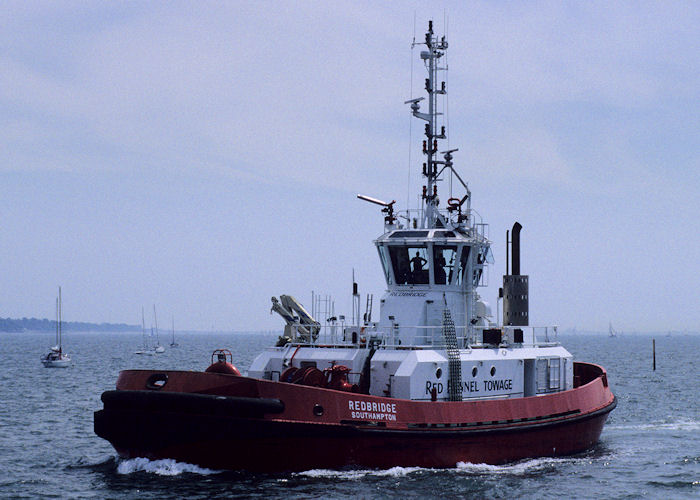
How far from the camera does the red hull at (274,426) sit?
1608cm

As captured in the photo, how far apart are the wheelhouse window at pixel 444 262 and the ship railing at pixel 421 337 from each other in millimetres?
1225

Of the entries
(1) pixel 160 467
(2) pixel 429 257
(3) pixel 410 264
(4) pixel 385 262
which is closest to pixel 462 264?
(2) pixel 429 257

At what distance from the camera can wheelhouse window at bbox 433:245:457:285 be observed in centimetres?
2059

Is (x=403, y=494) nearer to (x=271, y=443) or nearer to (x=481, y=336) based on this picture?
(x=271, y=443)

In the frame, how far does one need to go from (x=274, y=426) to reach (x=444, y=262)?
6.68 metres

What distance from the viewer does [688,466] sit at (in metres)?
20.5

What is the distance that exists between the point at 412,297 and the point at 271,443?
5.97 m

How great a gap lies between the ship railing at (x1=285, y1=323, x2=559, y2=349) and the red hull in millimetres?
2019

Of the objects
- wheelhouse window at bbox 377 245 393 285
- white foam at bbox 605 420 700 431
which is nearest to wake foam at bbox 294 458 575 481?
wheelhouse window at bbox 377 245 393 285

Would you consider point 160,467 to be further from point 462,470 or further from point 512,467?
point 512,467

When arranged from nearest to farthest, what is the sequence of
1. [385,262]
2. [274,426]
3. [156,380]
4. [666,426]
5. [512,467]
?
[274,426], [156,380], [512,467], [385,262], [666,426]

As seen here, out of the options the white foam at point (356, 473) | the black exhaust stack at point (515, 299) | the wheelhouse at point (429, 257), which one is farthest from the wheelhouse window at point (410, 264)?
the white foam at point (356, 473)

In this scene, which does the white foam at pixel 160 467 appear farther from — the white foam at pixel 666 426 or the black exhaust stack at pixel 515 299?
the white foam at pixel 666 426

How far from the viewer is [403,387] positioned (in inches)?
712
